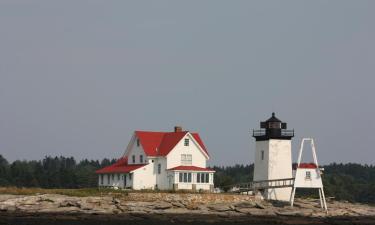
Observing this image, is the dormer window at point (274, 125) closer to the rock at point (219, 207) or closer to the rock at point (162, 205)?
the rock at point (219, 207)

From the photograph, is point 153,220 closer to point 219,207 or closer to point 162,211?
point 162,211

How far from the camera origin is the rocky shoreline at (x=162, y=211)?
55.3 metres

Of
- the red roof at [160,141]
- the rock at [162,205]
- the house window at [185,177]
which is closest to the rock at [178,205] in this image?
the rock at [162,205]

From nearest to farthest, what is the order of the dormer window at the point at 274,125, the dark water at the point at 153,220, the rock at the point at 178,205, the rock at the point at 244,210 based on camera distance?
the dark water at the point at 153,220
the rock at the point at 178,205
the rock at the point at 244,210
the dormer window at the point at 274,125

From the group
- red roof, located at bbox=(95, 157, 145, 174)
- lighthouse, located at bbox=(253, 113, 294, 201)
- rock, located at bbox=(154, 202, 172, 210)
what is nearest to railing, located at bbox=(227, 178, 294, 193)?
lighthouse, located at bbox=(253, 113, 294, 201)

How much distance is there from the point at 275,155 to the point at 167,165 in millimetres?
8814

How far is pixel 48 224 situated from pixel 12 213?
737 cm

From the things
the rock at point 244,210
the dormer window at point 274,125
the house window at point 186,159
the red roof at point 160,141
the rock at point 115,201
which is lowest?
the rock at point 244,210

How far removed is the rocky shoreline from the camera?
5528cm

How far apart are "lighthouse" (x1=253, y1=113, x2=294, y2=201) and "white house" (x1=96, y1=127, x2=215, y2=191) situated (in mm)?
4519

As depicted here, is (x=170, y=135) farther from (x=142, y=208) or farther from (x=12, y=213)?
(x=12, y=213)

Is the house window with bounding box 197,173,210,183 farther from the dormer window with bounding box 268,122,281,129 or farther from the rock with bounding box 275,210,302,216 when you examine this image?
the rock with bounding box 275,210,302,216

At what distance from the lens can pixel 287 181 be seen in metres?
68.1

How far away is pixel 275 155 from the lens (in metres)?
68.9
